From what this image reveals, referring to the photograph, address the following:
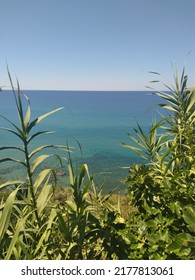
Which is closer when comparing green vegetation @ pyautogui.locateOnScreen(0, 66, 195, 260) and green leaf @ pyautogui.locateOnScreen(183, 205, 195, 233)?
green leaf @ pyautogui.locateOnScreen(183, 205, 195, 233)

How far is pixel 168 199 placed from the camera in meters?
1.39

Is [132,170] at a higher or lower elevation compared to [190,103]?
lower

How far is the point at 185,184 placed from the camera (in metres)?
1.48

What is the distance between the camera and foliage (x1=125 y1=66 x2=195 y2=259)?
3.47 ft

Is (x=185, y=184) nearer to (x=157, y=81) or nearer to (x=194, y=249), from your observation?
(x=194, y=249)

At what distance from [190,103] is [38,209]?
1267 millimetres

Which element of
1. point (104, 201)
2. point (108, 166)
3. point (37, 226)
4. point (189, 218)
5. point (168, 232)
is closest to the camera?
point (189, 218)

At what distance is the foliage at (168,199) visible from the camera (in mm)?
1058

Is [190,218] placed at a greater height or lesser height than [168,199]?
greater

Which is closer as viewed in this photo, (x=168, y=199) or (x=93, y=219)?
(x=93, y=219)

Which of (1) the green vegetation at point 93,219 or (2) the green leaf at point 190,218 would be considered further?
(1) the green vegetation at point 93,219

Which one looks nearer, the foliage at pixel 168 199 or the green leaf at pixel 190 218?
the green leaf at pixel 190 218
